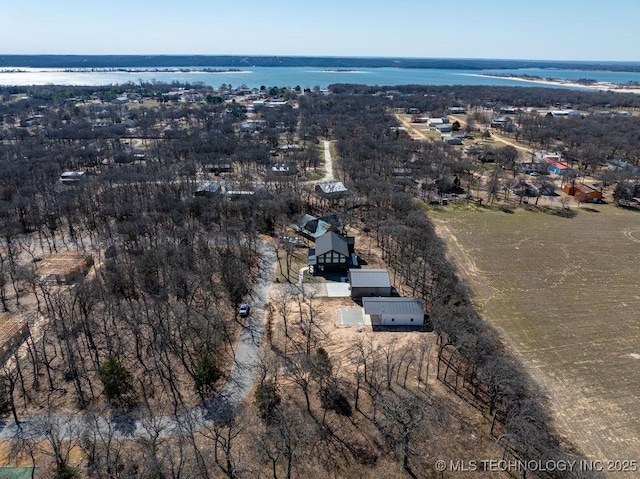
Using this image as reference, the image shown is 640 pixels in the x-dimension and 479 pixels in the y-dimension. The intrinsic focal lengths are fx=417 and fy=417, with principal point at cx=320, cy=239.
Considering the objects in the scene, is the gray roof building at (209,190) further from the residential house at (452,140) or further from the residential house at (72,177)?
the residential house at (452,140)

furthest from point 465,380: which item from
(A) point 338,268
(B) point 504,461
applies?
(A) point 338,268

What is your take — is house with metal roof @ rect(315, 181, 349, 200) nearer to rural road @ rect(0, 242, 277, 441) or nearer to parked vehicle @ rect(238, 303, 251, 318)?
parked vehicle @ rect(238, 303, 251, 318)

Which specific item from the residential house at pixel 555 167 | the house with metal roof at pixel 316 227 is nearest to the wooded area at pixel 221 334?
the house with metal roof at pixel 316 227

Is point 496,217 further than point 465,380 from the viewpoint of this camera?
Yes

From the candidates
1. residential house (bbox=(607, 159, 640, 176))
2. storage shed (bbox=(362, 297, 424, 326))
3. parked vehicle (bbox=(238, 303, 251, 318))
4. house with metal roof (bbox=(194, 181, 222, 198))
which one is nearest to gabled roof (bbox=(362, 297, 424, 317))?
storage shed (bbox=(362, 297, 424, 326))

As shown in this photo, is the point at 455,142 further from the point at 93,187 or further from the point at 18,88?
the point at 18,88

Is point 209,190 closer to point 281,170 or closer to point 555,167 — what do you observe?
point 281,170
